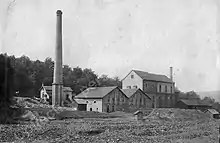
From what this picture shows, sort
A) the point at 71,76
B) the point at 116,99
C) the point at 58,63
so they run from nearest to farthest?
the point at 58,63, the point at 116,99, the point at 71,76

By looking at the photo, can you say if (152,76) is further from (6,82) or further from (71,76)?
(6,82)

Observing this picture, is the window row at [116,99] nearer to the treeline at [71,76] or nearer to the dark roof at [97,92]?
the dark roof at [97,92]

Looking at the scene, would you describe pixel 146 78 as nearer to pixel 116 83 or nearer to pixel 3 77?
pixel 116 83

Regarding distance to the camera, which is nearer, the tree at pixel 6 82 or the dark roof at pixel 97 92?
the tree at pixel 6 82

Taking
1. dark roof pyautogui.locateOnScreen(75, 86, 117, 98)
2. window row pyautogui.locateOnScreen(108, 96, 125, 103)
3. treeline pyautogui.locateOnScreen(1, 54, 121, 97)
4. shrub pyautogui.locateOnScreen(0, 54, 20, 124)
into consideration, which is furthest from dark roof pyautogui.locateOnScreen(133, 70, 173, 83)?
shrub pyautogui.locateOnScreen(0, 54, 20, 124)

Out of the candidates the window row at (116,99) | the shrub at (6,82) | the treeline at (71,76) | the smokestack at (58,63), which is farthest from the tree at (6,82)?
the treeline at (71,76)

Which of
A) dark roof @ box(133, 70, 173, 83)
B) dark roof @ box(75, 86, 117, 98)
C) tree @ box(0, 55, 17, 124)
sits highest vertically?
dark roof @ box(133, 70, 173, 83)

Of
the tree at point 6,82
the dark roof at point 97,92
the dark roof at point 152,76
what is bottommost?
the tree at point 6,82

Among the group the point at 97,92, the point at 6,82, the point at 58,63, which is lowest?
the point at 6,82

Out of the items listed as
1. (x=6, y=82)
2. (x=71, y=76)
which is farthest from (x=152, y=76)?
(x=6, y=82)

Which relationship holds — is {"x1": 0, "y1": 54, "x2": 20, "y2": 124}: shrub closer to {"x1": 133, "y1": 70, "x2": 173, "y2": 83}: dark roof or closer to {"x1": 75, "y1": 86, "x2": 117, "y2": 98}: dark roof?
{"x1": 75, "y1": 86, "x2": 117, "y2": 98}: dark roof

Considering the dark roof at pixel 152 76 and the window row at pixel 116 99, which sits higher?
the dark roof at pixel 152 76

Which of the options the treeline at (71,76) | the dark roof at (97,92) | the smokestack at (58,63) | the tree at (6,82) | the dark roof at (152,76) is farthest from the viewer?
the treeline at (71,76)

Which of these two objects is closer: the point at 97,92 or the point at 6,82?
the point at 6,82
